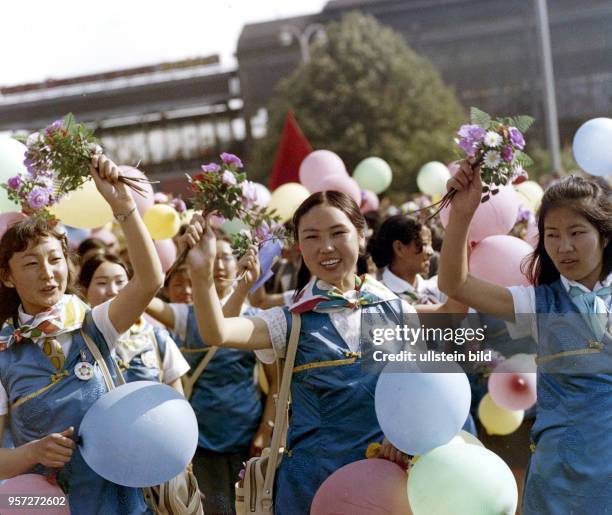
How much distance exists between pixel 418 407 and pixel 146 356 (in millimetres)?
1812

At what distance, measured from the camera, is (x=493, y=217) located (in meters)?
4.46

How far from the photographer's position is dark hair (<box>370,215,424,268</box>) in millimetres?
5008

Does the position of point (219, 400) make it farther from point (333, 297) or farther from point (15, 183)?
point (333, 297)

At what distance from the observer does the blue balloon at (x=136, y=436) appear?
2.95 metres

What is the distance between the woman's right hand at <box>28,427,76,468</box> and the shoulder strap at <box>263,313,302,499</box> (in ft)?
2.17

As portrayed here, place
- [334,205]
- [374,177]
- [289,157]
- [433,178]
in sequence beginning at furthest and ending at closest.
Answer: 1. [374,177]
2. [289,157]
3. [433,178]
4. [334,205]

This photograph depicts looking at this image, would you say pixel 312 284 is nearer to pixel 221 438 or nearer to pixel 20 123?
Result: pixel 221 438

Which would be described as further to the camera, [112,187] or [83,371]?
[83,371]

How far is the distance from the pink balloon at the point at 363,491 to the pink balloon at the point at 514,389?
7.14ft

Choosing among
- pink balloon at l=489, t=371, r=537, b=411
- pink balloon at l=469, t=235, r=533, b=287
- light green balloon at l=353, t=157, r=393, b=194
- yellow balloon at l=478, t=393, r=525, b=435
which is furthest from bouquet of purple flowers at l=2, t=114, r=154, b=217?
light green balloon at l=353, t=157, r=393, b=194

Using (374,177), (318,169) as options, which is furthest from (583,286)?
(374,177)

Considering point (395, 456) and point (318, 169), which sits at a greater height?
point (318, 169)

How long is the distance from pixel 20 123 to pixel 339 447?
3934cm

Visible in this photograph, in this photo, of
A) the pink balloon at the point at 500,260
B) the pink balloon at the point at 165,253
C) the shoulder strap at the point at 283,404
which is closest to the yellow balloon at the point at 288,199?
the pink balloon at the point at 165,253
